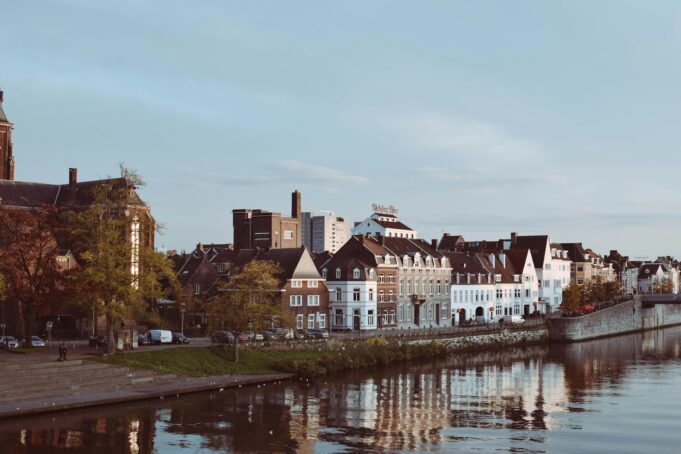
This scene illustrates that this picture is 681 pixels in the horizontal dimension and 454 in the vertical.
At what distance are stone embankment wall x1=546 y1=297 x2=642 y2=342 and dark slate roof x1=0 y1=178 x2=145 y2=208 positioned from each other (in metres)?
62.9

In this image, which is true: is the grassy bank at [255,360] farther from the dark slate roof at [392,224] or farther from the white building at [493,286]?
the dark slate roof at [392,224]

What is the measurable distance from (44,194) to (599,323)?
257 ft

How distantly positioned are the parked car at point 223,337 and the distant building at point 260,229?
53176mm

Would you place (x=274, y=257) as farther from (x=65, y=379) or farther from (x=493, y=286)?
(x=65, y=379)

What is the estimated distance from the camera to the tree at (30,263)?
197ft

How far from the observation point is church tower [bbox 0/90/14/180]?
97.6 m

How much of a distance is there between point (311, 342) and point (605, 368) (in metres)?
27.8

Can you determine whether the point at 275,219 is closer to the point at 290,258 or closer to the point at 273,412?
the point at 290,258

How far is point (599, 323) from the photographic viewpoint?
124 meters

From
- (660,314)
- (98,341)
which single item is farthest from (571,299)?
(98,341)

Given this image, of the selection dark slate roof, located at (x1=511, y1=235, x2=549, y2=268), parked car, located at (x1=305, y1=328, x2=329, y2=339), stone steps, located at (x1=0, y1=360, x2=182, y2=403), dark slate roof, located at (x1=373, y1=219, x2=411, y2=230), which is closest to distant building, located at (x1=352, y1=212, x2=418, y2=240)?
dark slate roof, located at (x1=373, y1=219, x2=411, y2=230)

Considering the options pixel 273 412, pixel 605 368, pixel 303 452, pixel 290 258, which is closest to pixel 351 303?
pixel 290 258

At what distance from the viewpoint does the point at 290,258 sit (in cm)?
9606

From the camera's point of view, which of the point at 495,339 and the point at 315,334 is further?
the point at 495,339
